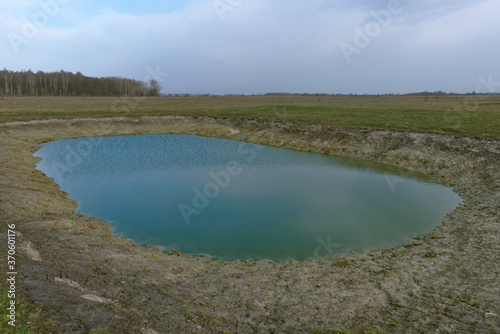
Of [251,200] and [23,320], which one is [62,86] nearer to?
[251,200]

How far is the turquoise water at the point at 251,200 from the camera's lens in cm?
1594

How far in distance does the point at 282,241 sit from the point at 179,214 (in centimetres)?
714

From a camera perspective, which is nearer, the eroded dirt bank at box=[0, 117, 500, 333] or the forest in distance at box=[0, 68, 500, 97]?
the eroded dirt bank at box=[0, 117, 500, 333]

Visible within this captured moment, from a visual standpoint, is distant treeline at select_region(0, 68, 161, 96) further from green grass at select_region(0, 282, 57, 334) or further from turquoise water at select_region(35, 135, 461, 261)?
green grass at select_region(0, 282, 57, 334)

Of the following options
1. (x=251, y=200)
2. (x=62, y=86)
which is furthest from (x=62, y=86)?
(x=251, y=200)

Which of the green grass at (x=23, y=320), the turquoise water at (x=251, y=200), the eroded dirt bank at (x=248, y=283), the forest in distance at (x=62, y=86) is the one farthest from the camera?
the forest in distance at (x=62, y=86)

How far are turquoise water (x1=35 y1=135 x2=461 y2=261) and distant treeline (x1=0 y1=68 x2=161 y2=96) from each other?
463 ft

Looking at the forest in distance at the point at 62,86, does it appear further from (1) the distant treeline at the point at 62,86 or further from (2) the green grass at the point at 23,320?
(2) the green grass at the point at 23,320

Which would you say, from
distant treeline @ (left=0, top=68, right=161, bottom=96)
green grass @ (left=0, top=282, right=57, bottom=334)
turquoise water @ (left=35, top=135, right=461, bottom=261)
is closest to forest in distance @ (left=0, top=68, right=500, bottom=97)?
distant treeline @ (left=0, top=68, right=161, bottom=96)

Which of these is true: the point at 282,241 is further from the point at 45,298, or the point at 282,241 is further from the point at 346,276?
the point at 45,298

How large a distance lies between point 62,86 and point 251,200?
17185 centimetres

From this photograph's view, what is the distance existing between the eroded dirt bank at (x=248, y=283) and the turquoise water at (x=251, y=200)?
4.92 feet

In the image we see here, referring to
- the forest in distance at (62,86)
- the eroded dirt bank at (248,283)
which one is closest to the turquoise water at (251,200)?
the eroded dirt bank at (248,283)

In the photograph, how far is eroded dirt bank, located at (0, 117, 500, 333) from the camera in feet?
27.9
